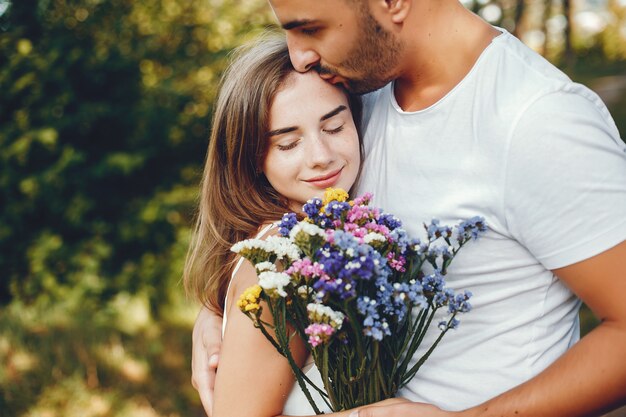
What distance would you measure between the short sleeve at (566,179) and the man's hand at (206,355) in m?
1.23

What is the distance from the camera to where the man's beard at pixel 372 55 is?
2.02 metres

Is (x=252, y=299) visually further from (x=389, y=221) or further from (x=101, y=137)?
(x=101, y=137)

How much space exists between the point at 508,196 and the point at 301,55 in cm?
86

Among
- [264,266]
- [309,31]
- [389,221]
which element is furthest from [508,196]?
[309,31]

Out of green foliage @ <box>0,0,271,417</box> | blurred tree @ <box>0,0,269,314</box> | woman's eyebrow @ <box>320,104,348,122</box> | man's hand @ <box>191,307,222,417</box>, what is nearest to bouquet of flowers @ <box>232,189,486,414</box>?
woman's eyebrow @ <box>320,104,348,122</box>

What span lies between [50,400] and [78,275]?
119 centimetres

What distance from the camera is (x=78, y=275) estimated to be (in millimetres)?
5102

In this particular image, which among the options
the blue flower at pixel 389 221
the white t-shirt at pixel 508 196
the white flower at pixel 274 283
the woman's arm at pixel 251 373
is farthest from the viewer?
the woman's arm at pixel 251 373

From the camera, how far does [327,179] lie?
2215 mm

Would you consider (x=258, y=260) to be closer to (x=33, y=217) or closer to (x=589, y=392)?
(x=589, y=392)

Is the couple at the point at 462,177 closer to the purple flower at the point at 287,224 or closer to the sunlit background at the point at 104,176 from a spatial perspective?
the purple flower at the point at 287,224

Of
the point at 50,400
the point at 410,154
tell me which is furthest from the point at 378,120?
the point at 50,400

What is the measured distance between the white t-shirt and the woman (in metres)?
0.23

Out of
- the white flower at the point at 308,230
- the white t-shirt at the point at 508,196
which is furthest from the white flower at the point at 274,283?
the white t-shirt at the point at 508,196
